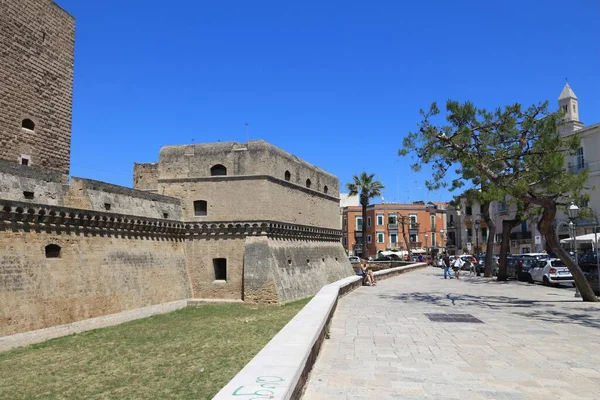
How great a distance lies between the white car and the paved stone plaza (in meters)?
8.86

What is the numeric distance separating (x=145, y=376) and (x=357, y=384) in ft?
20.4

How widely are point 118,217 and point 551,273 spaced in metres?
18.4

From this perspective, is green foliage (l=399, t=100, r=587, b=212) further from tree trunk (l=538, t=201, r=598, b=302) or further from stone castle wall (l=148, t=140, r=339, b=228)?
stone castle wall (l=148, t=140, r=339, b=228)

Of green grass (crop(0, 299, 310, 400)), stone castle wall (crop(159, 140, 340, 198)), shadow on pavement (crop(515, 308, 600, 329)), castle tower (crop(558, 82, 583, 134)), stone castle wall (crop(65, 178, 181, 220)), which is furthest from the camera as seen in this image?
castle tower (crop(558, 82, 583, 134))

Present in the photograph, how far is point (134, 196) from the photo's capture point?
832 inches

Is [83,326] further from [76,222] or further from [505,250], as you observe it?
[505,250]

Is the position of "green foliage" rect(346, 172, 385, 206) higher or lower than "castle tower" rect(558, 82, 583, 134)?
lower

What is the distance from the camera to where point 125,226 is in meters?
20.0

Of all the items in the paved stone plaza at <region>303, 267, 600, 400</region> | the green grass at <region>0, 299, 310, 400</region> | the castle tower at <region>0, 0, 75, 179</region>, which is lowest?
the green grass at <region>0, 299, 310, 400</region>

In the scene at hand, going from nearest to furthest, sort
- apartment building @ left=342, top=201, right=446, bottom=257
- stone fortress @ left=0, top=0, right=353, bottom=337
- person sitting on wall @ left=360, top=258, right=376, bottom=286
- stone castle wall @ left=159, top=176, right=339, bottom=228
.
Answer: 1. stone fortress @ left=0, top=0, right=353, bottom=337
2. person sitting on wall @ left=360, top=258, right=376, bottom=286
3. stone castle wall @ left=159, top=176, right=339, bottom=228
4. apartment building @ left=342, top=201, right=446, bottom=257

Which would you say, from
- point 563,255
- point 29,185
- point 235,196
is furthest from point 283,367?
point 235,196

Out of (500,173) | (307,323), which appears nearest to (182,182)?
(500,173)

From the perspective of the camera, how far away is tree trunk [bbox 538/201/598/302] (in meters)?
14.8

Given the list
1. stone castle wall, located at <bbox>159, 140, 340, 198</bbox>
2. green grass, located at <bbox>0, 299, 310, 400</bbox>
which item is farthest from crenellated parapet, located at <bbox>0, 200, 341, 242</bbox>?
green grass, located at <bbox>0, 299, 310, 400</bbox>
